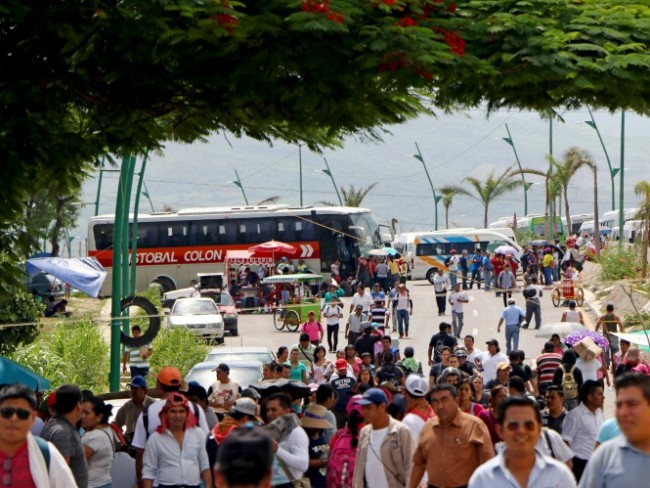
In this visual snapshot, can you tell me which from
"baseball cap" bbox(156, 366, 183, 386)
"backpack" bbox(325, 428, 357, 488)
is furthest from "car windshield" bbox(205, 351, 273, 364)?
"backpack" bbox(325, 428, 357, 488)

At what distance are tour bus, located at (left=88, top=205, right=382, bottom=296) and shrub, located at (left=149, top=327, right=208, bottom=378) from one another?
2654 cm

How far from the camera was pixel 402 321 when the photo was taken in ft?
117

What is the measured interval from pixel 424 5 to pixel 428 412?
3.62 meters

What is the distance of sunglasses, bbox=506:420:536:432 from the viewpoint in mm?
7359

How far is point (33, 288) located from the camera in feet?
165

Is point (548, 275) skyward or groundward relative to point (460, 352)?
skyward

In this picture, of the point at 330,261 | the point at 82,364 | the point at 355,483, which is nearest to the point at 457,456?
the point at 355,483

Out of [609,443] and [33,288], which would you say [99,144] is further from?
[33,288]

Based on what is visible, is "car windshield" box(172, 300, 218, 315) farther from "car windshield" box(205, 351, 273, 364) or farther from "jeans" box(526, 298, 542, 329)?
"car windshield" box(205, 351, 273, 364)

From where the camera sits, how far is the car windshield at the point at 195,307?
37219mm

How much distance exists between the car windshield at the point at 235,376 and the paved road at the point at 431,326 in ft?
34.1

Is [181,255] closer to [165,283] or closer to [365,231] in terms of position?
[165,283]

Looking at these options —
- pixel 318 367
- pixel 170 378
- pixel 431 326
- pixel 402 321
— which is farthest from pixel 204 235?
pixel 170 378

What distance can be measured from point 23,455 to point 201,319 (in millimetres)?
29413
